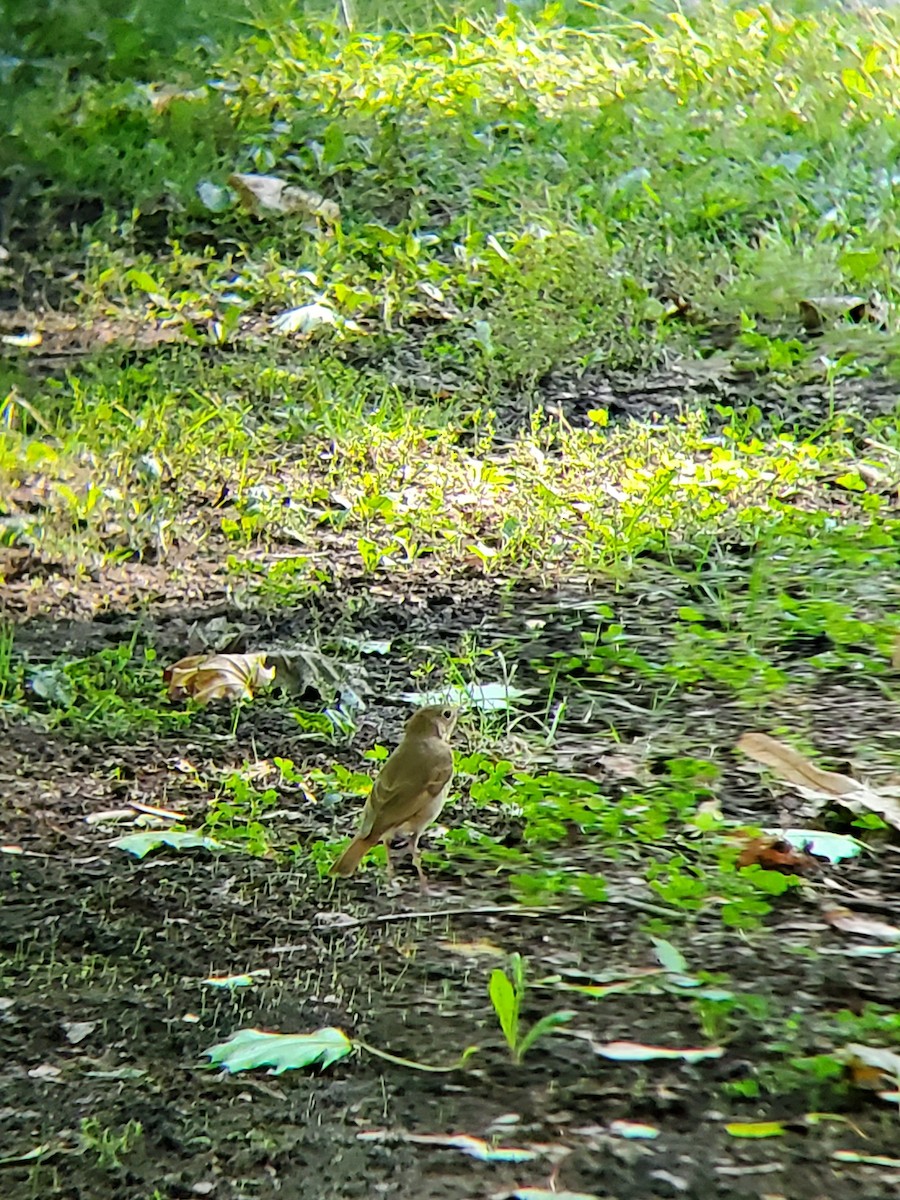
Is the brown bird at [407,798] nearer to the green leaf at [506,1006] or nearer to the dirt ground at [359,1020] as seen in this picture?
the dirt ground at [359,1020]

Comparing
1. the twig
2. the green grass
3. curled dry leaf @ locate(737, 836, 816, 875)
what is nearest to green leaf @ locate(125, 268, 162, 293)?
the green grass

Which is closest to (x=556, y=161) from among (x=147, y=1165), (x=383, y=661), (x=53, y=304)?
(x=53, y=304)

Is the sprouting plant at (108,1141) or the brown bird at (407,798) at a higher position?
the sprouting plant at (108,1141)

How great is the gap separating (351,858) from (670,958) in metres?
0.65

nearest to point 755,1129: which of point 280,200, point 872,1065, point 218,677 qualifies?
point 872,1065

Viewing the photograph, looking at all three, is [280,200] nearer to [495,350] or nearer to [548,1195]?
[495,350]

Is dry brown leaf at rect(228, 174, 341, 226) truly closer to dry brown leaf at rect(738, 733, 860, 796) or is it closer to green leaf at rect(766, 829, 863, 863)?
dry brown leaf at rect(738, 733, 860, 796)

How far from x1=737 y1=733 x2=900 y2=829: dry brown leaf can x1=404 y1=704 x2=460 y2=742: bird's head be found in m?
0.66

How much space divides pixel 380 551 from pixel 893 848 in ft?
6.60

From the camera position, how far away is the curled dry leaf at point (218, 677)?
12.9 ft

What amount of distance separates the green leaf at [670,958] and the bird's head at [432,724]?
0.66 m

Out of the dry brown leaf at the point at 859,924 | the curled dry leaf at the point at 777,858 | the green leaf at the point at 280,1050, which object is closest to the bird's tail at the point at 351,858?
the green leaf at the point at 280,1050

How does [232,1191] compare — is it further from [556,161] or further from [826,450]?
[556,161]

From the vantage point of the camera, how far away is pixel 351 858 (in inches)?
122
